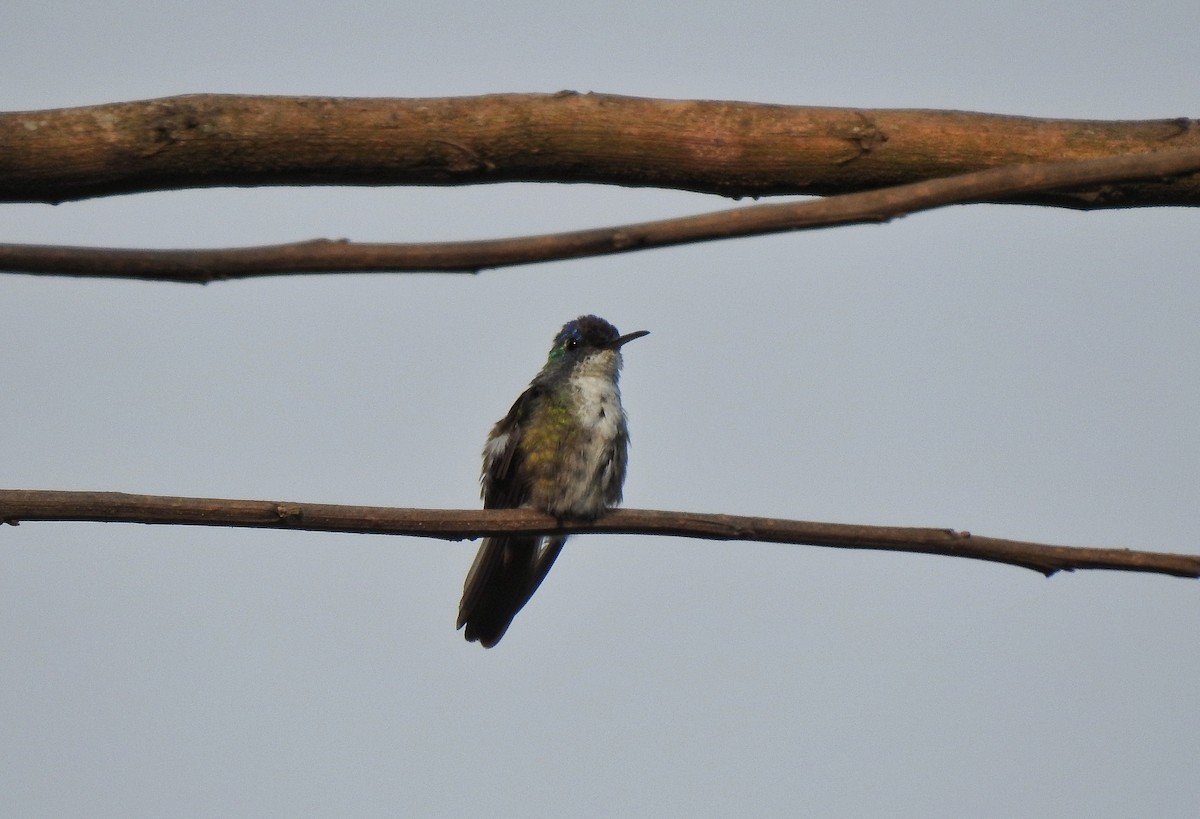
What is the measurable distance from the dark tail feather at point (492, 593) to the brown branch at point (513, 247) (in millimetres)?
3635

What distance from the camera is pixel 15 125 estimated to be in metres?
2.97

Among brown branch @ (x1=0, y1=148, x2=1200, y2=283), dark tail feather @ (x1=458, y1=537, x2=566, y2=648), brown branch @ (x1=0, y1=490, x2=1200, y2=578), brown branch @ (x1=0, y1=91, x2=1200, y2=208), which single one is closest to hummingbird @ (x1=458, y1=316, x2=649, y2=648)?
dark tail feather @ (x1=458, y1=537, x2=566, y2=648)

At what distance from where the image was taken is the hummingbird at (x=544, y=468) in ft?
18.5

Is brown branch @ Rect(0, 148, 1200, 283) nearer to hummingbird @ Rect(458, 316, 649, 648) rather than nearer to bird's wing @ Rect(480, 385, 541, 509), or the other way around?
hummingbird @ Rect(458, 316, 649, 648)

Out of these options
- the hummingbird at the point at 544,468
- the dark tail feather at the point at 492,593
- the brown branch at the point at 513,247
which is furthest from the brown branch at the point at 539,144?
the dark tail feather at the point at 492,593

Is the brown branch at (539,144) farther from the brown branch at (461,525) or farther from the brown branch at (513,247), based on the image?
the brown branch at (461,525)

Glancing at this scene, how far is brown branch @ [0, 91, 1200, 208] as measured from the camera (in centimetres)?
299

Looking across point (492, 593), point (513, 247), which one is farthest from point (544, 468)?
point (513, 247)

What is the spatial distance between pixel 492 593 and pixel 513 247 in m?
3.81

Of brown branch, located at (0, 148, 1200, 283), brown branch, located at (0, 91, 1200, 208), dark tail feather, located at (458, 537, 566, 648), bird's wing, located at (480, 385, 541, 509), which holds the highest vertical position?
brown branch, located at (0, 91, 1200, 208)

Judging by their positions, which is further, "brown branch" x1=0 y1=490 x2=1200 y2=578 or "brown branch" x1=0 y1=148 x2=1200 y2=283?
"brown branch" x1=0 y1=490 x2=1200 y2=578

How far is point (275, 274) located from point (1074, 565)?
1793 mm

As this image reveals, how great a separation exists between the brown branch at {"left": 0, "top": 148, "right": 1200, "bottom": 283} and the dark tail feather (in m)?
3.63

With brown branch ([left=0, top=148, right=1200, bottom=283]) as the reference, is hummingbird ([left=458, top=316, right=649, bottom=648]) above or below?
below
